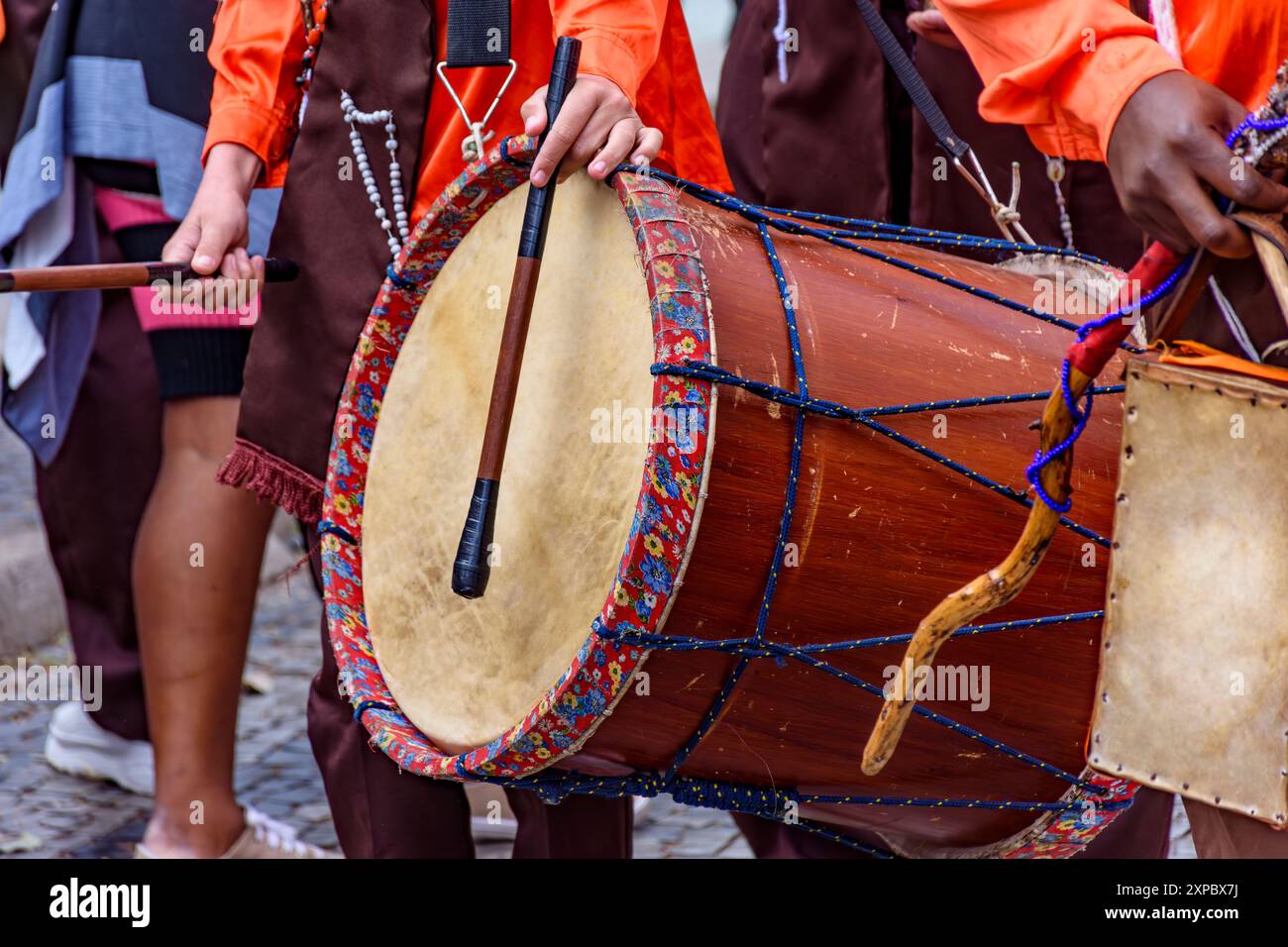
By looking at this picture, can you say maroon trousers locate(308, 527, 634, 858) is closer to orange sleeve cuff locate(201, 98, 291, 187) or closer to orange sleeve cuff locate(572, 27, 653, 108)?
orange sleeve cuff locate(201, 98, 291, 187)

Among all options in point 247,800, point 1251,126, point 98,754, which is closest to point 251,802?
point 247,800

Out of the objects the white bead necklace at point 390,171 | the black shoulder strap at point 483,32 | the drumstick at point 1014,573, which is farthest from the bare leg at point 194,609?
the drumstick at point 1014,573

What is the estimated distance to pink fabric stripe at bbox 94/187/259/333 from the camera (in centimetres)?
248

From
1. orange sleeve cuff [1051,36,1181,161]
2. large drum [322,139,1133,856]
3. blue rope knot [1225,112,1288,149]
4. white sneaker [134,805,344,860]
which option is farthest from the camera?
white sneaker [134,805,344,860]

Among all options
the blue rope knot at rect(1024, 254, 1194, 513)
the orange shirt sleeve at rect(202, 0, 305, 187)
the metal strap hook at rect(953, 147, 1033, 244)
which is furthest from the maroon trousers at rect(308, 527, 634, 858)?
the blue rope knot at rect(1024, 254, 1194, 513)

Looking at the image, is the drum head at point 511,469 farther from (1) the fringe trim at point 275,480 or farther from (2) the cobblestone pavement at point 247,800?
(2) the cobblestone pavement at point 247,800

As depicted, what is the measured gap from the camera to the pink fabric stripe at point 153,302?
8.15 feet

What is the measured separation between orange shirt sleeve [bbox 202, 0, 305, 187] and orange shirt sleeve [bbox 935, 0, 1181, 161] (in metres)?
1.03

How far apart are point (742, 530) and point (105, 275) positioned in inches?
38.0

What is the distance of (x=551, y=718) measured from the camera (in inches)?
60.9

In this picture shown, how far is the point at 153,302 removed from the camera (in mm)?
2525

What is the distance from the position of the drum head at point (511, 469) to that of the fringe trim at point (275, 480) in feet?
0.74

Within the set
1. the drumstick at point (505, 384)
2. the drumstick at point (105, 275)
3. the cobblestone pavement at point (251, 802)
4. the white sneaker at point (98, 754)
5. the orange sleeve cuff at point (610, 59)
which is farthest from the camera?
the white sneaker at point (98, 754)

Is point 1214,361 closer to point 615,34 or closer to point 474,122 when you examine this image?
point 615,34
